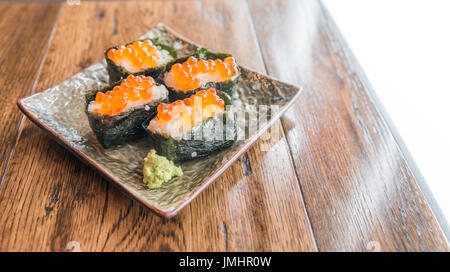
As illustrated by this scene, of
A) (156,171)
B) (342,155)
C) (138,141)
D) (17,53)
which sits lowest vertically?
(17,53)

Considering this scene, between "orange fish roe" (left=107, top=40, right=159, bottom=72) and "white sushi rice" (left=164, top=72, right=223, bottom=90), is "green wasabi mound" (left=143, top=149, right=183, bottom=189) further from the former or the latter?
"orange fish roe" (left=107, top=40, right=159, bottom=72)

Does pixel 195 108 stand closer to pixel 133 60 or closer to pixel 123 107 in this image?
pixel 123 107

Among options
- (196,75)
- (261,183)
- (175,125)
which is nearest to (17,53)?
(196,75)

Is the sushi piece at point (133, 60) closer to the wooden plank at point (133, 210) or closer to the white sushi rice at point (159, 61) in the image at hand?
the white sushi rice at point (159, 61)

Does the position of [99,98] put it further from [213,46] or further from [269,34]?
[269,34]

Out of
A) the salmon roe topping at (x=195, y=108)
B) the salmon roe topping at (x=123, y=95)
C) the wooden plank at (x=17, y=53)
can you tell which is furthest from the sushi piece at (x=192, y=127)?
the wooden plank at (x=17, y=53)

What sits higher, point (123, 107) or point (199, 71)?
point (199, 71)
